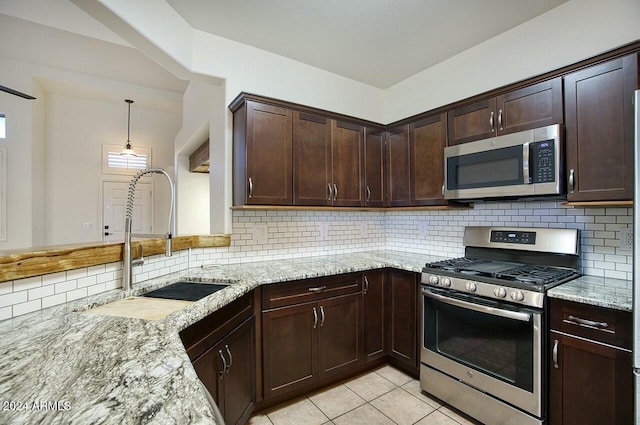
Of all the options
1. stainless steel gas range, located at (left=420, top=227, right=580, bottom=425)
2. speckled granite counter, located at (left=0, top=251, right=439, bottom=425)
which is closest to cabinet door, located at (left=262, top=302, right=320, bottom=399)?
speckled granite counter, located at (left=0, top=251, right=439, bottom=425)

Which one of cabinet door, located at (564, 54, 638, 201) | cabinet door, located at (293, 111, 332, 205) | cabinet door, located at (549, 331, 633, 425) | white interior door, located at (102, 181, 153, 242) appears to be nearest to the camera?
cabinet door, located at (549, 331, 633, 425)

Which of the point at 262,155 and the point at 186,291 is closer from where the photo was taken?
the point at 186,291

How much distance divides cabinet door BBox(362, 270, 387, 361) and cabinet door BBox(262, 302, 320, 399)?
483 mm

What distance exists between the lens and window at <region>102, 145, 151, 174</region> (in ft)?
18.1

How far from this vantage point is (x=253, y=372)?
1.96 meters

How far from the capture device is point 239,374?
5.76ft

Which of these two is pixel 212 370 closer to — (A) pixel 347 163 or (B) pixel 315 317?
(B) pixel 315 317

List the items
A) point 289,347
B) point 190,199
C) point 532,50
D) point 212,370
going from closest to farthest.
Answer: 1. point 212,370
2. point 289,347
3. point 532,50
4. point 190,199

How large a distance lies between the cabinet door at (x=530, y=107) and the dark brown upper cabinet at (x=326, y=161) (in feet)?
3.80

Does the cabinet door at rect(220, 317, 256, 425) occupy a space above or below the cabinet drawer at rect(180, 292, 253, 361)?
below

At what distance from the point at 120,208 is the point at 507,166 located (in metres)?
5.99

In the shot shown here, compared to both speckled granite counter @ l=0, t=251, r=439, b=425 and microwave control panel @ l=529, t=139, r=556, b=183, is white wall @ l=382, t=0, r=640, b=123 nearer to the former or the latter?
microwave control panel @ l=529, t=139, r=556, b=183

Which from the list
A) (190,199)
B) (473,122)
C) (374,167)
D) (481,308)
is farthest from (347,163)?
(190,199)

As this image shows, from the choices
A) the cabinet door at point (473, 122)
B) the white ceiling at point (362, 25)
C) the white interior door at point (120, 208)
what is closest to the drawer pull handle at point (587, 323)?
the cabinet door at point (473, 122)
